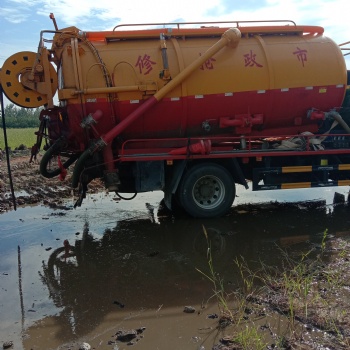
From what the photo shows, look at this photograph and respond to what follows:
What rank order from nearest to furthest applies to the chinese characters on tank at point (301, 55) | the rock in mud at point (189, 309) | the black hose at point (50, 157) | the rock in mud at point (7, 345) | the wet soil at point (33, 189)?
the rock in mud at point (7, 345) < the rock in mud at point (189, 309) < the black hose at point (50, 157) < the chinese characters on tank at point (301, 55) < the wet soil at point (33, 189)

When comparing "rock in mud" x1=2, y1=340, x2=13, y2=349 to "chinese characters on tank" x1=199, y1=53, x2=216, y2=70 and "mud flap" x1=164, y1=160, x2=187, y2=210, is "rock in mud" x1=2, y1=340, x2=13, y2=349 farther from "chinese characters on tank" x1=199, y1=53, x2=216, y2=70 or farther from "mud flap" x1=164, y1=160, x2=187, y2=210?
"chinese characters on tank" x1=199, y1=53, x2=216, y2=70

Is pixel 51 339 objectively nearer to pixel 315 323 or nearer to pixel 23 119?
pixel 315 323

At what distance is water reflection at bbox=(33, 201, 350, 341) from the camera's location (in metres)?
4.43

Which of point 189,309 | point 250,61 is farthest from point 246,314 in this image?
point 250,61

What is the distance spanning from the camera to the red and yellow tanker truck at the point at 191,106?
7.02 meters

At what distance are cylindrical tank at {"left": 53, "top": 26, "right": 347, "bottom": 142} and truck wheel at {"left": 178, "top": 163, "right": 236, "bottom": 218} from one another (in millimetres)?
821

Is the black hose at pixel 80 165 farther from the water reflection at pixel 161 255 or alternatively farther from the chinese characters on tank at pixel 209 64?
→ the chinese characters on tank at pixel 209 64

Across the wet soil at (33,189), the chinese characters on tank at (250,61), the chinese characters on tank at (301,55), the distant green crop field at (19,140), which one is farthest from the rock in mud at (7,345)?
the distant green crop field at (19,140)

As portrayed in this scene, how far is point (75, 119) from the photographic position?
22.9 feet

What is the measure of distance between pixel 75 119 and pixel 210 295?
3.96 metres

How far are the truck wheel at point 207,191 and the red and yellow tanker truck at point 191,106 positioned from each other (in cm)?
2

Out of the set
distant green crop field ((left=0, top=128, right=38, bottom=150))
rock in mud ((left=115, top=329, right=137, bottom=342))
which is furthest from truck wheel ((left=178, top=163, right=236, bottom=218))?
distant green crop field ((left=0, top=128, right=38, bottom=150))

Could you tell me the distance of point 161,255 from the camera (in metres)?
5.80

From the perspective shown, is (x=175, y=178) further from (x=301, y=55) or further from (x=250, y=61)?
(x=301, y=55)
